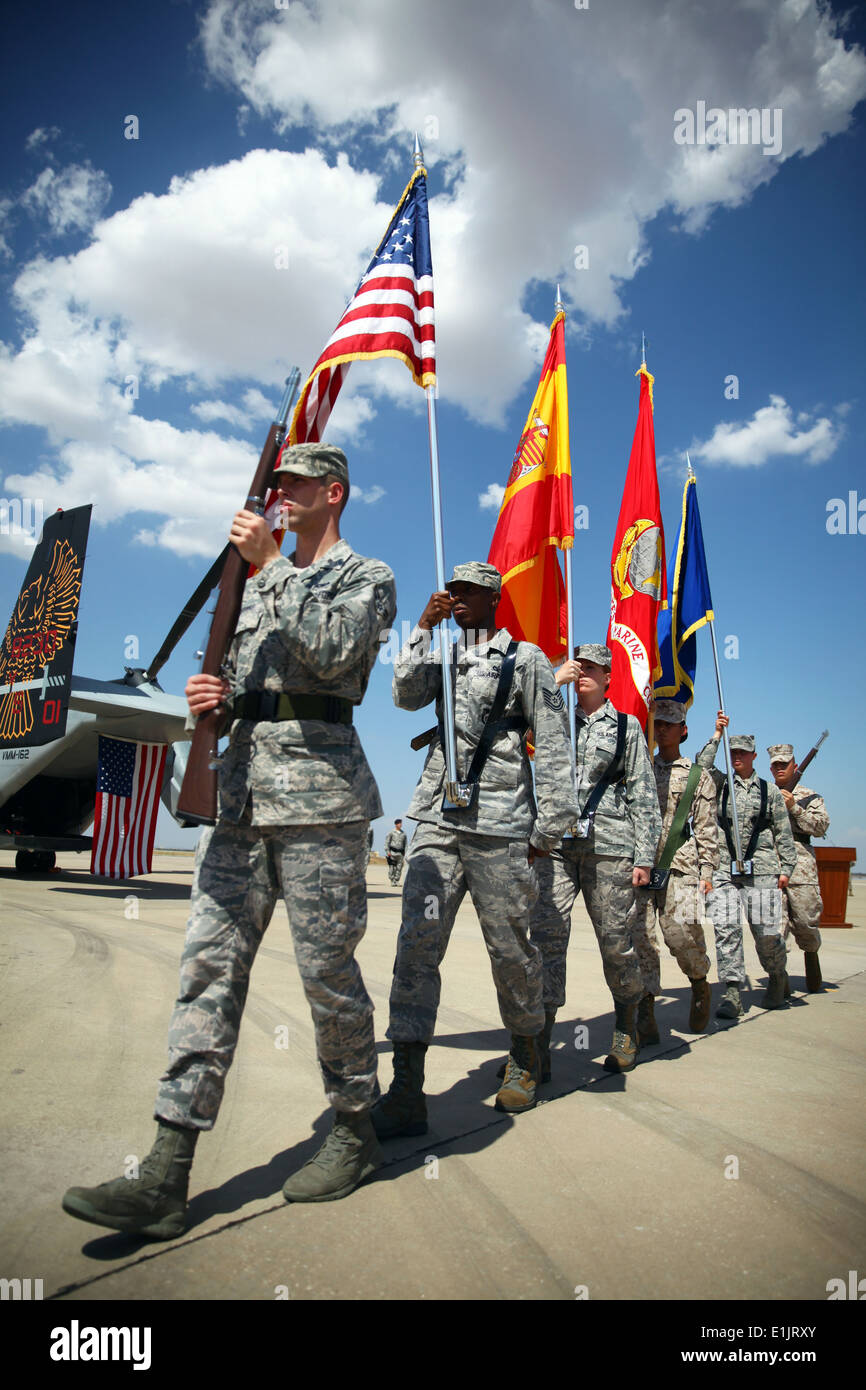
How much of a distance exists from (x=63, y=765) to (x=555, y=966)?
42.7 ft

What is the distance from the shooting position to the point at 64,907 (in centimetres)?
874

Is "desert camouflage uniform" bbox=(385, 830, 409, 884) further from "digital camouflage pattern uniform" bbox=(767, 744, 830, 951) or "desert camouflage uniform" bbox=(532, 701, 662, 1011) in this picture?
"desert camouflage uniform" bbox=(532, 701, 662, 1011)

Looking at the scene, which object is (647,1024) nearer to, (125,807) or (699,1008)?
(699,1008)

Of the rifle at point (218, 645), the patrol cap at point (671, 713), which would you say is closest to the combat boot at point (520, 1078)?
the rifle at point (218, 645)

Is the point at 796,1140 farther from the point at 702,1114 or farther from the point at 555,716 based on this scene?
the point at 555,716

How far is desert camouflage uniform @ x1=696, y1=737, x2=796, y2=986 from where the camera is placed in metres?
5.50

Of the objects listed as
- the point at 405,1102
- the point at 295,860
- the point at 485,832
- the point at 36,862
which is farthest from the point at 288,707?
the point at 36,862

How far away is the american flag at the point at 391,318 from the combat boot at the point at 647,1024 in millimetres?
3558

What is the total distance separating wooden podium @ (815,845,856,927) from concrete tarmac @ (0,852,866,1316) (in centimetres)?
605

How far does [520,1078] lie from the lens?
3068 millimetres

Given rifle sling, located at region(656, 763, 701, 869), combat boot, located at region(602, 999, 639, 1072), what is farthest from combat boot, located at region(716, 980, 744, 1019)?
combat boot, located at region(602, 999, 639, 1072)

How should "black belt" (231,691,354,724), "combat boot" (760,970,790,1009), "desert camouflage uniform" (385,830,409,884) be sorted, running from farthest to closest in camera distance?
"desert camouflage uniform" (385,830,409,884) → "combat boot" (760,970,790,1009) → "black belt" (231,691,354,724)

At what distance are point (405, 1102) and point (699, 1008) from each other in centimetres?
288
